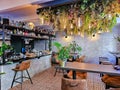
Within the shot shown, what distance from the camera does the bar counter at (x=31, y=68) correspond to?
451 centimetres

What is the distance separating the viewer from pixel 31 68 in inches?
244

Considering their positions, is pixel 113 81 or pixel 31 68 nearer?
pixel 113 81

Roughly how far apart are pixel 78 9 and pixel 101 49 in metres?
5.80

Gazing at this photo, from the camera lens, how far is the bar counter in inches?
178

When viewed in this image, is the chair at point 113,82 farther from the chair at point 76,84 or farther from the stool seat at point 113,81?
the chair at point 76,84

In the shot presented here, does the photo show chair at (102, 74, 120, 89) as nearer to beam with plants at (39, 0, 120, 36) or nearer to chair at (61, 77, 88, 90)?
chair at (61, 77, 88, 90)

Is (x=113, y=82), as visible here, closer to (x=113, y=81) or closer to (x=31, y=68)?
(x=113, y=81)

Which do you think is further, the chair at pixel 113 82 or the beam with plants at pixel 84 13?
the beam with plants at pixel 84 13

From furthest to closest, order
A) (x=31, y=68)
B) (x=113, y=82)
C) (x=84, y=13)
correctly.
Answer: (x=31, y=68), (x=84, y=13), (x=113, y=82)

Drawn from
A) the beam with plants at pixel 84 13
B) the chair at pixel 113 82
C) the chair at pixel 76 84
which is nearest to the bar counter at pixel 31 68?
the beam with plants at pixel 84 13

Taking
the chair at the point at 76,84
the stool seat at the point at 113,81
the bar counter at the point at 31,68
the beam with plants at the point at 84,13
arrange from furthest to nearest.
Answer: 1. the bar counter at the point at 31,68
2. the beam with plants at the point at 84,13
3. the stool seat at the point at 113,81
4. the chair at the point at 76,84

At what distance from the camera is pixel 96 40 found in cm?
1007

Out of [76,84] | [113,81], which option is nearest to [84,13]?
[113,81]

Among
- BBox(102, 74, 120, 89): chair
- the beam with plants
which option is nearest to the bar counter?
the beam with plants
